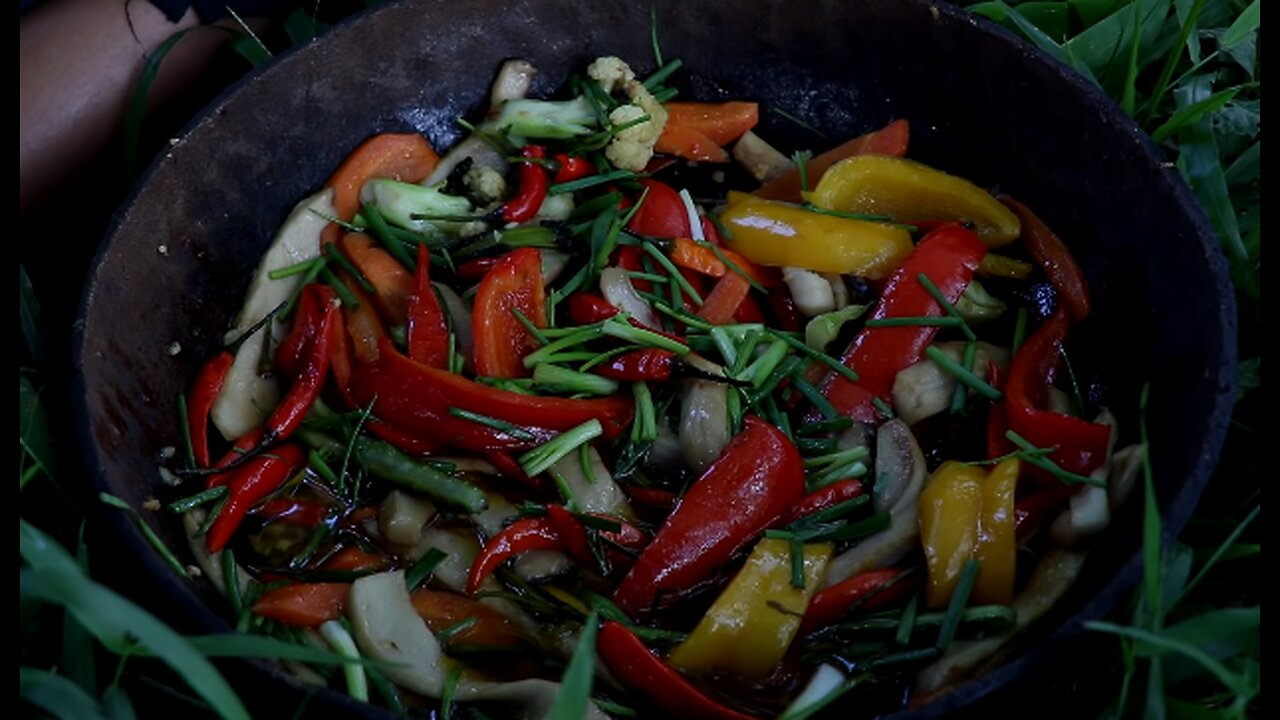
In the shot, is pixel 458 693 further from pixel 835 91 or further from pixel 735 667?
pixel 835 91

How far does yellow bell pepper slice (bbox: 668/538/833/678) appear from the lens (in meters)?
1.96

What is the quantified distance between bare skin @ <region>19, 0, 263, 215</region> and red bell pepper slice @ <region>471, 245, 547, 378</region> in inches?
44.4

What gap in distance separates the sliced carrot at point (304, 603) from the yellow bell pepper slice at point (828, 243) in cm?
94

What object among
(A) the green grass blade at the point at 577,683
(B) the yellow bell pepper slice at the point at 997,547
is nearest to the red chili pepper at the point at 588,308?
(B) the yellow bell pepper slice at the point at 997,547

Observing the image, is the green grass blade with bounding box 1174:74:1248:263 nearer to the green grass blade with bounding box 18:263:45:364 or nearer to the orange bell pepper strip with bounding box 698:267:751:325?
the orange bell pepper strip with bounding box 698:267:751:325

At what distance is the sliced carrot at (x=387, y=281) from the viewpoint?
2398 millimetres

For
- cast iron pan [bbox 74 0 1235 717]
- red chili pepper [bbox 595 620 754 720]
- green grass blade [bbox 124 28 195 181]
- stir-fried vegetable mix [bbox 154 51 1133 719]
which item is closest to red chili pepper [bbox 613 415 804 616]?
stir-fried vegetable mix [bbox 154 51 1133 719]

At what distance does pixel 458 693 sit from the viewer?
6.41 ft

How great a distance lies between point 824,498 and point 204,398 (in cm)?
105

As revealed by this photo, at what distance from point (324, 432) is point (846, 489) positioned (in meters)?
0.87

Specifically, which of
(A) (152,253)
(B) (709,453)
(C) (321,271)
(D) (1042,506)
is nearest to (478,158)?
(C) (321,271)

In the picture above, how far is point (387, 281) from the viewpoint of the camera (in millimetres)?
2402

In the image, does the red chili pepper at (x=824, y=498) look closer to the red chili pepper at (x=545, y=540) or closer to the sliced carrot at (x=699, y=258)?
the red chili pepper at (x=545, y=540)

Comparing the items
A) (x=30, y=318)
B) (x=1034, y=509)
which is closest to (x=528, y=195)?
(x=30, y=318)
